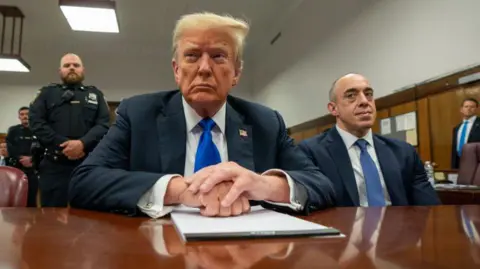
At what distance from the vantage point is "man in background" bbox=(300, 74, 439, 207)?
1775 millimetres

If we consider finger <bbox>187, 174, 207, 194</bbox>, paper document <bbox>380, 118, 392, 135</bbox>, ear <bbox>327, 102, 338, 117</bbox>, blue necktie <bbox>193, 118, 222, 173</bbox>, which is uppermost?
paper document <bbox>380, 118, 392, 135</bbox>

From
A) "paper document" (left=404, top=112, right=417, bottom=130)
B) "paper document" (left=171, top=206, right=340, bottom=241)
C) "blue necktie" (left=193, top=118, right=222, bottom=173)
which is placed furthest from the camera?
"paper document" (left=404, top=112, right=417, bottom=130)

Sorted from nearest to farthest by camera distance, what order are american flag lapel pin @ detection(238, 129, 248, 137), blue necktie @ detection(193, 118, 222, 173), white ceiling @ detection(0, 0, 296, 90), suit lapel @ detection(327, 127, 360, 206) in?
1. blue necktie @ detection(193, 118, 222, 173)
2. american flag lapel pin @ detection(238, 129, 248, 137)
3. suit lapel @ detection(327, 127, 360, 206)
4. white ceiling @ detection(0, 0, 296, 90)

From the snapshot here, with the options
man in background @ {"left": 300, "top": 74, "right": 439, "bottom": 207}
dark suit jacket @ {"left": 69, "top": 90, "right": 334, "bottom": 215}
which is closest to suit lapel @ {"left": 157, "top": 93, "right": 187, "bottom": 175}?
dark suit jacket @ {"left": 69, "top": 90, "right": 334, "bottom": 215}

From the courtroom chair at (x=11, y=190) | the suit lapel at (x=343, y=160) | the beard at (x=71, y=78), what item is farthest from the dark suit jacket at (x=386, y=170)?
the beard at (x=71, y=78)

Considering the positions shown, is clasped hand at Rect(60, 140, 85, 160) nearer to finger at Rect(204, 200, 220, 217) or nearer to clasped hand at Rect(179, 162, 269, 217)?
clasped hand at Rect(179, 162, 269, 217)

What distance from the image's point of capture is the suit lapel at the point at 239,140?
124 centimetres

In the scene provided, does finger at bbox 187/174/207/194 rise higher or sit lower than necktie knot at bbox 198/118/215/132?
lower

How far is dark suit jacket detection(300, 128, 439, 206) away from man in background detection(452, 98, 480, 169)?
6.07 ft

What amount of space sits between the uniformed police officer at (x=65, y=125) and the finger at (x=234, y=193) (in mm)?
2276

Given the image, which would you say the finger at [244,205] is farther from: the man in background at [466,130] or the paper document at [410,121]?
the paper document at [410,121]

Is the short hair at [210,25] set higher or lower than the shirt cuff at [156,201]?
higher

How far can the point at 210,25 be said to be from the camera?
3.95 feet

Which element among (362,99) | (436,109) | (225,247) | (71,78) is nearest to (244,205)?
(225,247)
